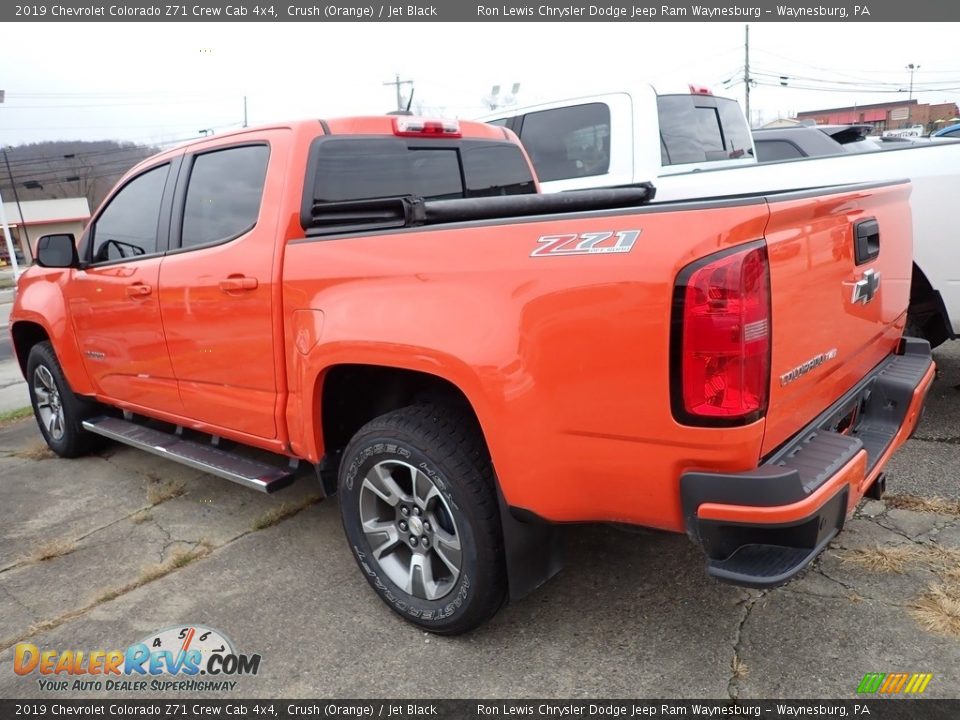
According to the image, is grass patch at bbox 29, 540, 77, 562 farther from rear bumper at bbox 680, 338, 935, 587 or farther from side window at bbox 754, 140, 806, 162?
side window at bbox 754, 140, 806, 162

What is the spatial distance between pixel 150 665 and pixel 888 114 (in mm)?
82620

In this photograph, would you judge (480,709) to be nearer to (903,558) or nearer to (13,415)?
(903,558)

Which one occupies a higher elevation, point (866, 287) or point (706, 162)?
point (706, 162)

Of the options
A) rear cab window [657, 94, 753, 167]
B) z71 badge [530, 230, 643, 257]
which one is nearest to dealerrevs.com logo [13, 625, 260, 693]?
z71 badge [530, 230, 643, 257]

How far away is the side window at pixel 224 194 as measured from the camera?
10.5 ft

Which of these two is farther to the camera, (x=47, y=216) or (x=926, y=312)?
(x=47, y=216)

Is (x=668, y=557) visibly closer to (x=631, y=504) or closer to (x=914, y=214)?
(x=631, y=504)

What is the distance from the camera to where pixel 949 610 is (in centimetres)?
260

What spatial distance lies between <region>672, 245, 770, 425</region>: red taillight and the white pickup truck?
8.99 ft

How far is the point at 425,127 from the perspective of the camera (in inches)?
137

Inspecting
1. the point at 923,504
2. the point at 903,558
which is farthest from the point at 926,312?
the point at 903,558

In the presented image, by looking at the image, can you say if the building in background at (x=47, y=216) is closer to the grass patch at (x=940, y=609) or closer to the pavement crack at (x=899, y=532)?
the pavement crack at (x=899, y=532)

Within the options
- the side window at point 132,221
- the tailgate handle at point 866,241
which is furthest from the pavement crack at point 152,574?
the tailgate handle at point 866,241

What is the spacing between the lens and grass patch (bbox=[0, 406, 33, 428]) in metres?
6.38
